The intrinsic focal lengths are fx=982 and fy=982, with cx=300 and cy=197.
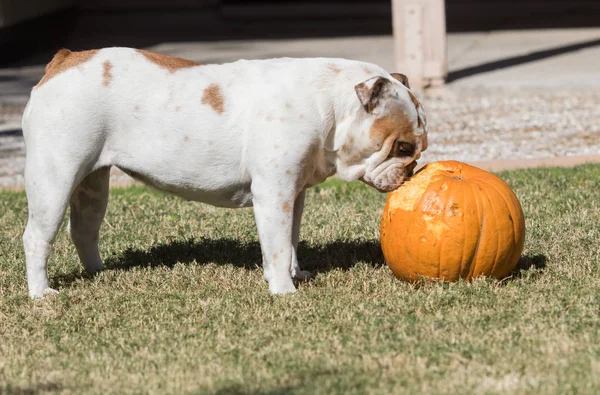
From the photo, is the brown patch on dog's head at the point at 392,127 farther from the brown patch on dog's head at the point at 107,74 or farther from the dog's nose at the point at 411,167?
the brown patch on dog's head at the point at 107,74

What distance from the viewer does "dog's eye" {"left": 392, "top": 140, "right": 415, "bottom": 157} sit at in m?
5.39

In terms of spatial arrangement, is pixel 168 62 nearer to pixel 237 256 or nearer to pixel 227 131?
pixel 227 131

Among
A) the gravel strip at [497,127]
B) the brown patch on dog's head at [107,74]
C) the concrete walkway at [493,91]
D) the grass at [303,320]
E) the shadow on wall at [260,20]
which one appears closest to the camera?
the grass at [303,320]

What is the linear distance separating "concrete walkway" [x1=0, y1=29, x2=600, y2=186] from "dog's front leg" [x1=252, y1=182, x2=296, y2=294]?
4.03m

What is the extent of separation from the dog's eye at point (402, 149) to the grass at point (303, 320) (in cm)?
75

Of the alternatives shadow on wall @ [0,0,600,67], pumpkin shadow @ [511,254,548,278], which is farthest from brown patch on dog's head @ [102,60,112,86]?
shadow on wall @ [0,0,600,67]

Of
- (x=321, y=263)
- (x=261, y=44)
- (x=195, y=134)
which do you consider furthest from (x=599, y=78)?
(x=195, y=134)

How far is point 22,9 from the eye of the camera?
18.1 m

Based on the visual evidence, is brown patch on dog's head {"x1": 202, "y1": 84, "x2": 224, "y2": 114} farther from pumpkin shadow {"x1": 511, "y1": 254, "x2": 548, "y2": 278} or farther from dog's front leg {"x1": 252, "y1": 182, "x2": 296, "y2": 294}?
pumpkin shadow {"x1": 511, "y1": 254, "x2": 548, "y2": 278}

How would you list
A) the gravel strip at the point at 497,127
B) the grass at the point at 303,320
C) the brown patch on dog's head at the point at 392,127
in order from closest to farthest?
the grass at the point at 303,320 → the brown patch on dog's head at the point at 392,127 → the gravel strip at the point at 497,127

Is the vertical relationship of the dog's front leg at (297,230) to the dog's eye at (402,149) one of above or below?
below

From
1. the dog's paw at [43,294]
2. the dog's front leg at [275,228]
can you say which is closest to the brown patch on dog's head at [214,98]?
the dog's front leg at [275,228]

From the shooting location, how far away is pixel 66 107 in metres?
5.36

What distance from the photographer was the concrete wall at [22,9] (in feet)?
55.5
